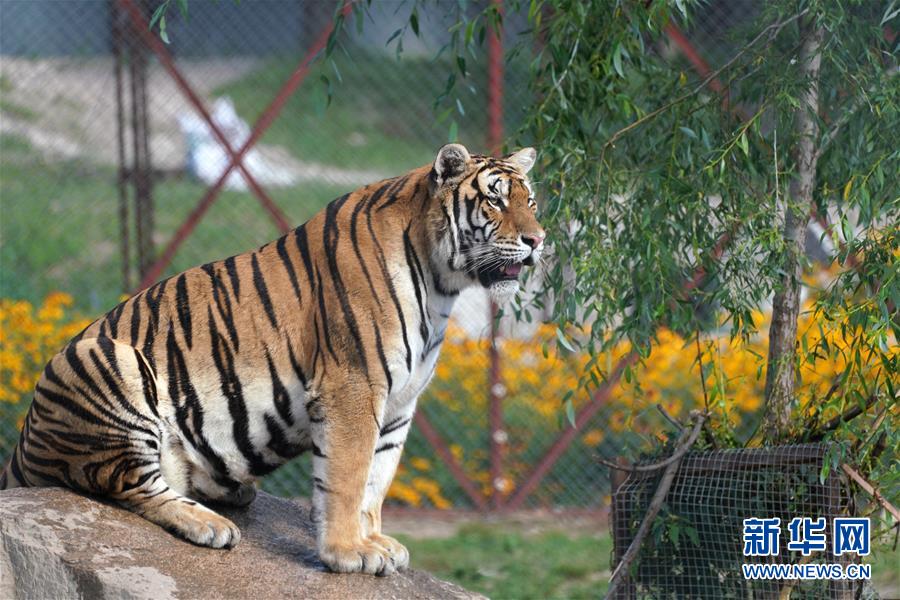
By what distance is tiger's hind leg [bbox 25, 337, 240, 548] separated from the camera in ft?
13.7

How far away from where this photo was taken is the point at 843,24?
4551 mm

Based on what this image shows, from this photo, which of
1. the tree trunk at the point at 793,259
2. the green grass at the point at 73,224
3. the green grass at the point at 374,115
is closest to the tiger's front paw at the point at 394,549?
the tree trunk at the point at 793,259

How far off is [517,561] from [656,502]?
2622 millimetres

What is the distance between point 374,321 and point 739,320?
1.41 m

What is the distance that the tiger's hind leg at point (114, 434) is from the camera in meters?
4.18

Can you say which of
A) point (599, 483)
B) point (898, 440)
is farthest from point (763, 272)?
point (599, 483)

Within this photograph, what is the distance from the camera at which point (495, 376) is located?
304 inches

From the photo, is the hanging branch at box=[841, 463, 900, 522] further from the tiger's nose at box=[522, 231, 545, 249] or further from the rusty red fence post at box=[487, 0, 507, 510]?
the rusty red fence post at box=[487, 0, 507, 510]

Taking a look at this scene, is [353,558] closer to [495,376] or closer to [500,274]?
[500,274]

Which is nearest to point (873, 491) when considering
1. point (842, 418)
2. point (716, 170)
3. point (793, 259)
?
point (842, 418)

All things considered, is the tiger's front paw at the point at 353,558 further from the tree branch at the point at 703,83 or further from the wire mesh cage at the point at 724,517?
the tree branch at the point at 703,83

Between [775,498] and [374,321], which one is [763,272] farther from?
[374,321]

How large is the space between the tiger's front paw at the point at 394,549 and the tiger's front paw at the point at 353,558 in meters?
0.11

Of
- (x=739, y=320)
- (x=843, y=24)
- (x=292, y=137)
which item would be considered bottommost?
(x=739, y=320)
